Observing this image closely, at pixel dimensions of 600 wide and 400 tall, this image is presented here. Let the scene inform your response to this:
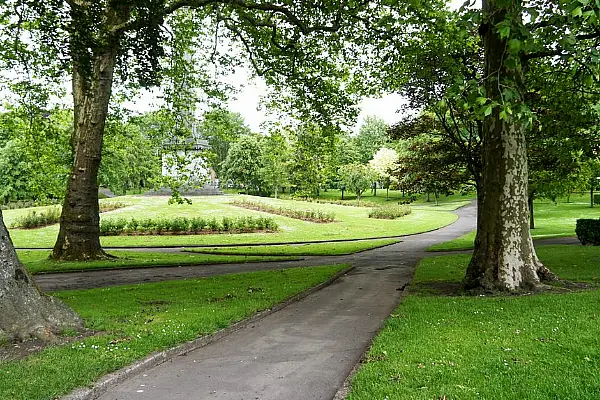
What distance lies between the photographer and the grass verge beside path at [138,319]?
4.81 m

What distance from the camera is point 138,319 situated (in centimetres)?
758

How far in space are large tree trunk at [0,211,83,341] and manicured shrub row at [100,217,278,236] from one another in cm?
2463

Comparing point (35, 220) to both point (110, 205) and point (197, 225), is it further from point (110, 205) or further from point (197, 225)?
point (197, 225)

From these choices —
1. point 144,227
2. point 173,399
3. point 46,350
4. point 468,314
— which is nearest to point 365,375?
point 173,399

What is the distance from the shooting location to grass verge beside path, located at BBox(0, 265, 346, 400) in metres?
4.81

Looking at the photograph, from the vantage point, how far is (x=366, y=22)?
1471cm

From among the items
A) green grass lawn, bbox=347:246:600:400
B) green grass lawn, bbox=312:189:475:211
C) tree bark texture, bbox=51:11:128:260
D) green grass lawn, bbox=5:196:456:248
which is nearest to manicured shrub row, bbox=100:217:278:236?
green grass lawn, bbox=5:196:456:248

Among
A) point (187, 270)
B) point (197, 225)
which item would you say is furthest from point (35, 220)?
point (187, 270)

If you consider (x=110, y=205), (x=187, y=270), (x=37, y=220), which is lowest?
(x=187, y=270)

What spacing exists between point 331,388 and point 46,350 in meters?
3.63

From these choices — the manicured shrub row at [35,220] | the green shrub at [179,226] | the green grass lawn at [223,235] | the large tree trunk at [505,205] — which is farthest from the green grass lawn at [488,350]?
the manicured shrub row at [35,220]

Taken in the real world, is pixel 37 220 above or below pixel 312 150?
below

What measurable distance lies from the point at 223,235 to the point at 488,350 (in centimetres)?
2611

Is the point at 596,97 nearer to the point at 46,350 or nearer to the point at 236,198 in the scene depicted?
the point at 46,350
